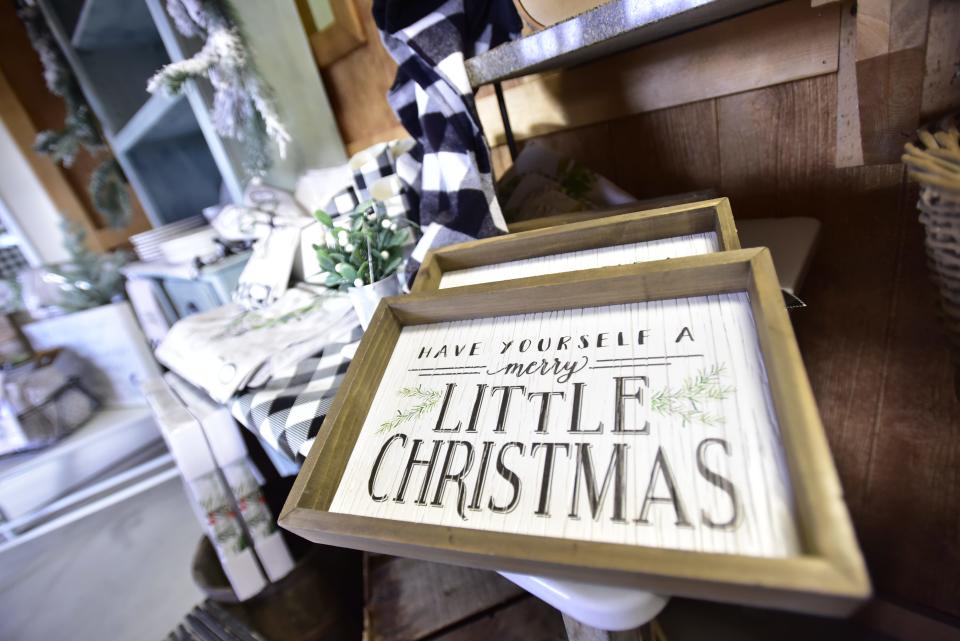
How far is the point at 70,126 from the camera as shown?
78.6 inches

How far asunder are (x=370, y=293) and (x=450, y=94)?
279 mm

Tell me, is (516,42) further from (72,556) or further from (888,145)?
(72,556)

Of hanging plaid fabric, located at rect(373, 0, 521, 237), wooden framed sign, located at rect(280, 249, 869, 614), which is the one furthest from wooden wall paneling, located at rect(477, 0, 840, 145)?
wooden framed sign, located at rect(280, 249, 869, 614)

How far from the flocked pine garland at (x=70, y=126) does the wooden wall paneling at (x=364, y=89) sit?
1393 millimetres

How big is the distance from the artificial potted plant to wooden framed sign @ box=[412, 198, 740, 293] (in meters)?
0.16

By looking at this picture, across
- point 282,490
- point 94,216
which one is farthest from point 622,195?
point 94,216

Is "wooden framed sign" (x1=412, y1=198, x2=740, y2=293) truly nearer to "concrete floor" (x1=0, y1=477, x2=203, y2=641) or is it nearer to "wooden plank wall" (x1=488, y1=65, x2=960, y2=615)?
"wooden plank wall" (x1=488, y1=65, x2=960, y2=615)

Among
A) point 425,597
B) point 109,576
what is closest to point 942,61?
point 425,597

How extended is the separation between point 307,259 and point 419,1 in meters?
0.60

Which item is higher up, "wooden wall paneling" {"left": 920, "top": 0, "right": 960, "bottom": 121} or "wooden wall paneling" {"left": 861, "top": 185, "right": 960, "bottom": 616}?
"wooden wall paneling" {"left": 920, "top": 0, "right": 960, "bottom": 121}

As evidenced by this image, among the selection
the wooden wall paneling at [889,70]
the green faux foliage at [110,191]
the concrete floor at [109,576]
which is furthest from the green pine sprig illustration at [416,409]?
the green faux foliage at [110,191]

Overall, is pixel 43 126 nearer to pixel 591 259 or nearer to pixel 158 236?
pixel 158 236

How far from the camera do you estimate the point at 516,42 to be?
1.55 feet

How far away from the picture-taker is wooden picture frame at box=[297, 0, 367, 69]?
113cm
